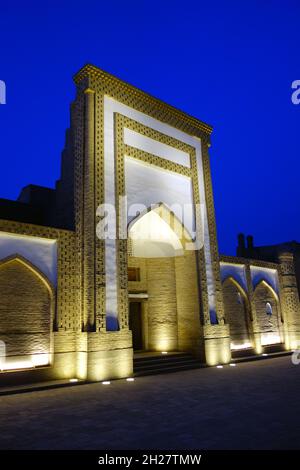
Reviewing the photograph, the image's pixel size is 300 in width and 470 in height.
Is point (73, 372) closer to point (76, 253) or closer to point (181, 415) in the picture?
point (76, 253)

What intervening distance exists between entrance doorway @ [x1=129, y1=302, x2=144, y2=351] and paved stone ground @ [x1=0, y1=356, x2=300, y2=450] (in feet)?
14.3

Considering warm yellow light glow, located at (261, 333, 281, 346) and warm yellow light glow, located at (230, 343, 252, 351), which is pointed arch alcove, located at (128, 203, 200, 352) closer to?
warm yellow light glow, located at (230, 343, 252, 351)

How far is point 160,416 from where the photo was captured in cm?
440

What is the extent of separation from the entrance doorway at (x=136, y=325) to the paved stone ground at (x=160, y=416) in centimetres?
435

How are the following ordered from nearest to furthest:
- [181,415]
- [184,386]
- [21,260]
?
[181,415]
[184,386]
[21,260]

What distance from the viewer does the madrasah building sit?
7.41 meters

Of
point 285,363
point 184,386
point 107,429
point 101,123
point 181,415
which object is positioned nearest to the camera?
point 107,429

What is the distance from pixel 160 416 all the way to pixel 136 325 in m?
7.33

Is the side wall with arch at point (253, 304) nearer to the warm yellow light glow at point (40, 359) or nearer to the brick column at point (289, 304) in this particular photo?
the brick column at point (289, 304)

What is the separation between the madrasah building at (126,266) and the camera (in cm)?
741

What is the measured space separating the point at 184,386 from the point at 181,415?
2218 mm

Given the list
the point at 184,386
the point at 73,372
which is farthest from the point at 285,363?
the point at 73,372

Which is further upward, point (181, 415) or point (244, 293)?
point (244, 293)
